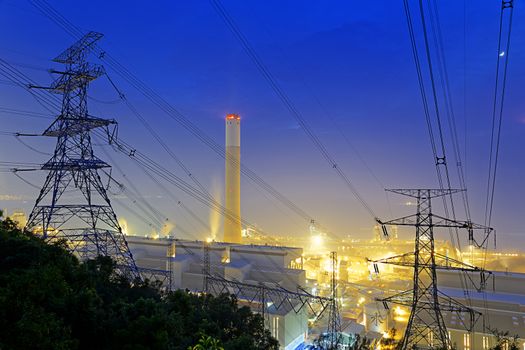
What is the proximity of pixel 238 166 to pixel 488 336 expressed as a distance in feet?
69.4

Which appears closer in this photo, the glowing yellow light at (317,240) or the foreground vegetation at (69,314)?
the foreground vegetation at (69,314)

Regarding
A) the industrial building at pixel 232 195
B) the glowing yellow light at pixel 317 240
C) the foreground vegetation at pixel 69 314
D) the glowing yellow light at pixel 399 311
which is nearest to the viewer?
the foreground vegetation at pixel 69 314

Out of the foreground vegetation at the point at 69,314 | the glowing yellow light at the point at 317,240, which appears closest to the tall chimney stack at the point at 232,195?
the glowing yellow light at the point at 317,240

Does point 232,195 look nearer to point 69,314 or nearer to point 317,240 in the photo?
point 317,240

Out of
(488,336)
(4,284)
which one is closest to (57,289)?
(4,284)

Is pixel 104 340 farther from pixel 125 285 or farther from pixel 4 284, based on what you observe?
pixel 125 285

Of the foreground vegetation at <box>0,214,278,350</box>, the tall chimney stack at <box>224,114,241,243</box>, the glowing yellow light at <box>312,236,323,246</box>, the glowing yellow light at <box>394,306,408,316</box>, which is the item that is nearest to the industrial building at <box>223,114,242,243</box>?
the tall chimney stack at <box>224,114,241,243</box>

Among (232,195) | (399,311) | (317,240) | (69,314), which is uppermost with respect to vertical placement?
(232,195)

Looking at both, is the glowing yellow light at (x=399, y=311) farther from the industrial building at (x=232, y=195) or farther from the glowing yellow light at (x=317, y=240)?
the glowing yellow light at (x=317, y=240)

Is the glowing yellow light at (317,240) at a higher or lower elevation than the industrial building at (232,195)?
lower

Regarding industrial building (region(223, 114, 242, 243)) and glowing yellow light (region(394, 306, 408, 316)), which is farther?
industrial building (region(223, 114, 242, 243))

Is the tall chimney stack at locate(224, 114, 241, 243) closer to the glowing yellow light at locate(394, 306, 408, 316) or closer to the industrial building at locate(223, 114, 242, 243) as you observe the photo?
the industrial building at locate(223, 114, 242, 243)

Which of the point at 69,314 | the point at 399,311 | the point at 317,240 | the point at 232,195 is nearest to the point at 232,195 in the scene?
the point at 232,195

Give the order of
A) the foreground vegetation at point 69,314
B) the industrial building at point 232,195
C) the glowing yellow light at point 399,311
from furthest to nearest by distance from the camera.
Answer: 1. the industrial building at point 232,195
2. the glowing yellow light at point 399,311
3. the foreground vegetation at point 69,314
